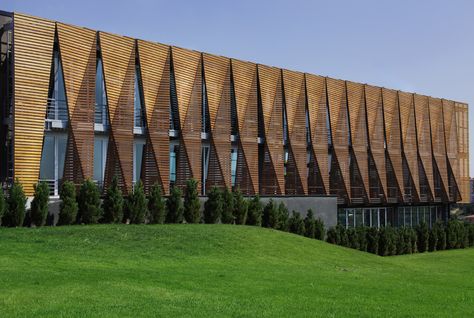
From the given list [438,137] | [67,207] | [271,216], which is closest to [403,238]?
[271,216]

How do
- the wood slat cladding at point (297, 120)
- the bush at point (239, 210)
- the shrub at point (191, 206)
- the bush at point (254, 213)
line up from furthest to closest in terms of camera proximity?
the wood slat cladding at point (297, 120), the bush at point (254, 213), the bush at point (239, 210), the shrub at point (191, 206)

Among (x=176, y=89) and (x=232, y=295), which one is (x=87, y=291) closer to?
(x=232, y=295)

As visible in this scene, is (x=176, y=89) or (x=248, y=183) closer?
(x=176, y=89)

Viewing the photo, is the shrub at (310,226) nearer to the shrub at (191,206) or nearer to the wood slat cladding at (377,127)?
the shrub at (191,206)

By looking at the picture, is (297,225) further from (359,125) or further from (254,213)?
(359,125)

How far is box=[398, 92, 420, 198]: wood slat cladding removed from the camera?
1727 inches

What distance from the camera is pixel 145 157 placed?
96.5 feet

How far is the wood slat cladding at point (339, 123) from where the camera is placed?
1512 inches

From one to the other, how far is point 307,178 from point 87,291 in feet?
87.8

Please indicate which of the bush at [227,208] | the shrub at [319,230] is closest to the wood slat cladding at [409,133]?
the shrub at [319,230]

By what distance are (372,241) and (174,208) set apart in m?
13.3

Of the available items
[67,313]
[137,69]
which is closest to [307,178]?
[137,69]

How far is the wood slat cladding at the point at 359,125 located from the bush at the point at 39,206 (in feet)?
75.3

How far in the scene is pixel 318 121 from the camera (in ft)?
123
